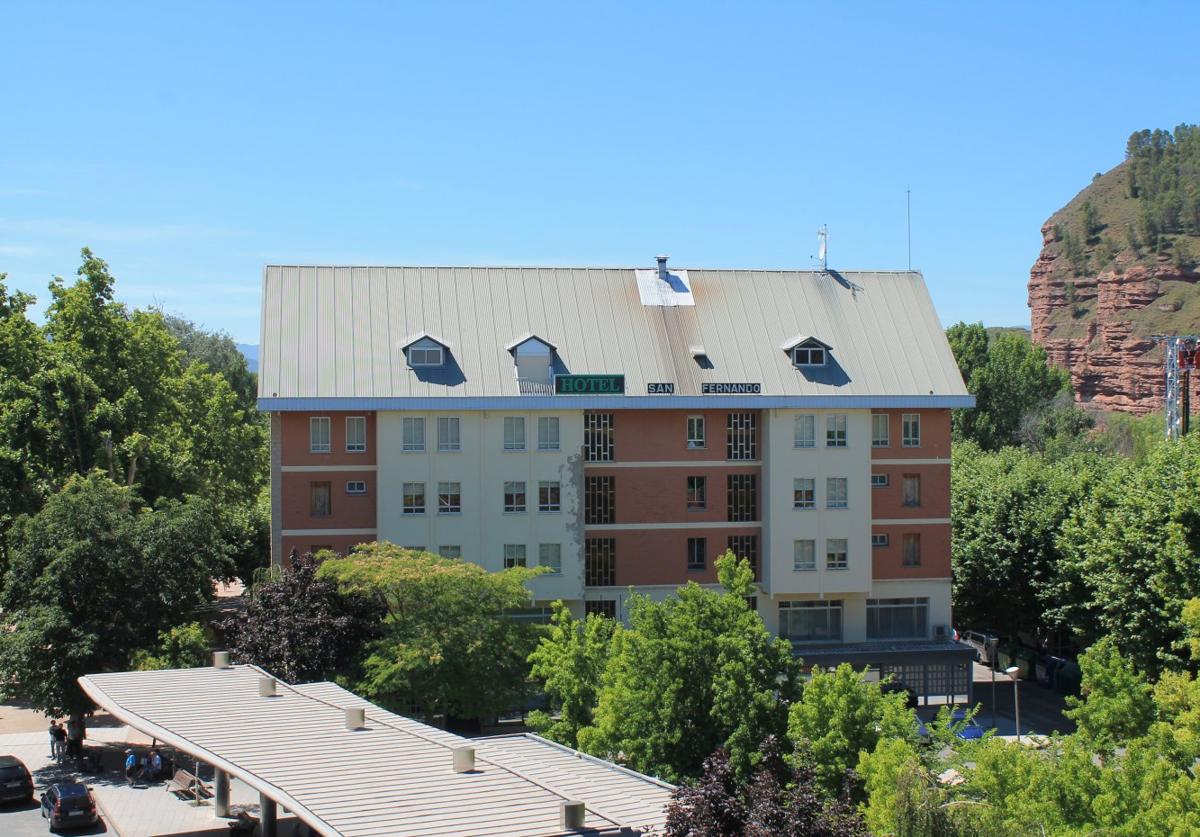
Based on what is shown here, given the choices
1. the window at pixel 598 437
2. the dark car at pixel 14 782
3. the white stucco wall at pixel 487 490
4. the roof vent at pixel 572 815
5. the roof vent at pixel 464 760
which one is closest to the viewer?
the roof vent at pixel 572 815

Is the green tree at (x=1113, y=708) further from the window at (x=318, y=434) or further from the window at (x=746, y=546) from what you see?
the window at (x=318, y=434)

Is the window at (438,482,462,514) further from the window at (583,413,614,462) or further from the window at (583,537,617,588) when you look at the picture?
the window at (583,537,617,588)

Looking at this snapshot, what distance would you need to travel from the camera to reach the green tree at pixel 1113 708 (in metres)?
33.6

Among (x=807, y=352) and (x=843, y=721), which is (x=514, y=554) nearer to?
(x=807, y=352)

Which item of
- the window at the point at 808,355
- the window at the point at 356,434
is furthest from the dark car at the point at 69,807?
the window at the point at 808,355

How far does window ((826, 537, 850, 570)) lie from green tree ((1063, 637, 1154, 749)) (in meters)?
22.5

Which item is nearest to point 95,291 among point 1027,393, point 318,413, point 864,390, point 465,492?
point 318,413

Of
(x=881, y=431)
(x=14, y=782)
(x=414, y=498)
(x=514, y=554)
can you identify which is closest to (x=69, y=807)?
(x=14, y=782)

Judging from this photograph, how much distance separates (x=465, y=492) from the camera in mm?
55031

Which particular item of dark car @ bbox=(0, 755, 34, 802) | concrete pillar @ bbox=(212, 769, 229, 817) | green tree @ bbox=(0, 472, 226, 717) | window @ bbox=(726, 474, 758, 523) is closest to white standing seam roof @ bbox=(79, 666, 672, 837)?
concrete pillar @ bbox=(212, 769, 229, 817)

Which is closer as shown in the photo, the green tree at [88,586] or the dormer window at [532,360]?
the green tree at [88,586]

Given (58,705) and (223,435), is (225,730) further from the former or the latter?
A: (223,435)

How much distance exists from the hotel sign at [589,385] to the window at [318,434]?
9.67 meters

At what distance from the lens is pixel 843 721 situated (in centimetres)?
3178
